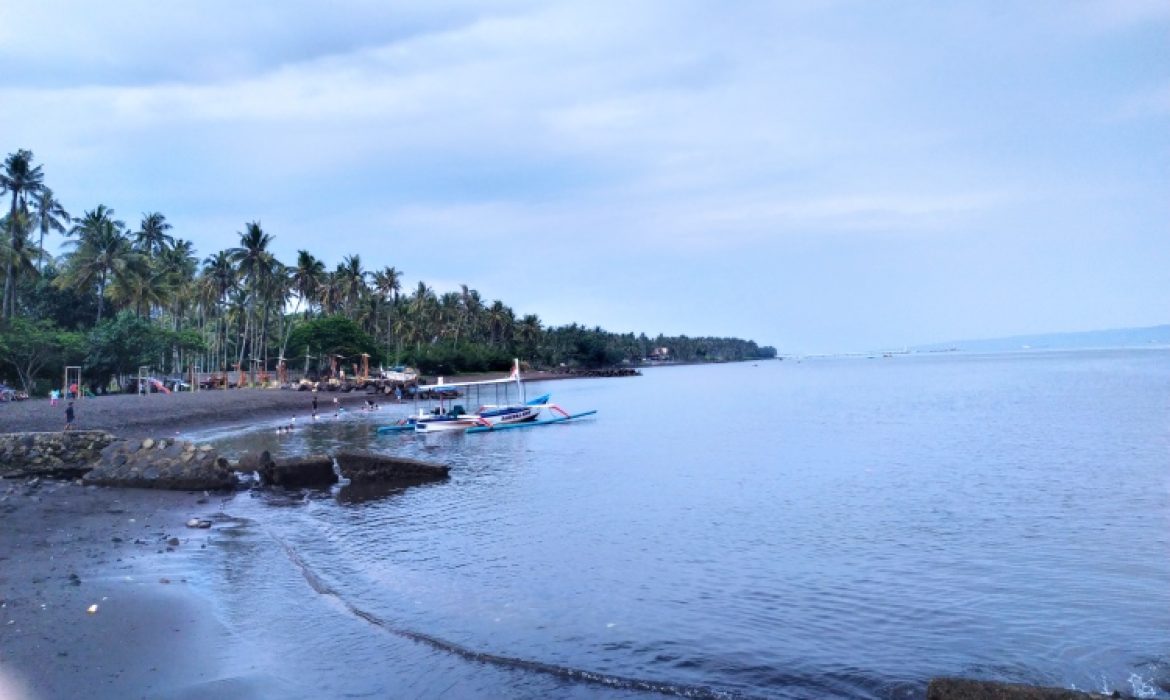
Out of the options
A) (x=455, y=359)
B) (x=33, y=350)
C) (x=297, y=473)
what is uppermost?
(x=33, y=350)

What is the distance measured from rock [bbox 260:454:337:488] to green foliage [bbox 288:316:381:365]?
68.1m

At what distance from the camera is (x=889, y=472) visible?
88.7ft

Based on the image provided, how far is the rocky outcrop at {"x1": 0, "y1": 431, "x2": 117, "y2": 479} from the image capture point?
2236 cm

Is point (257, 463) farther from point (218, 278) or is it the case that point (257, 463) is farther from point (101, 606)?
point (218, 278)

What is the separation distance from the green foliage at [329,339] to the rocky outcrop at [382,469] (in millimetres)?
67610

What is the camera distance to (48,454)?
22.8m

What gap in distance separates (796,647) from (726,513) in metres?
9.95

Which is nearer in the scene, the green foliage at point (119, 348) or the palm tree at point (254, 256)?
the green foliage at point (119, 348)

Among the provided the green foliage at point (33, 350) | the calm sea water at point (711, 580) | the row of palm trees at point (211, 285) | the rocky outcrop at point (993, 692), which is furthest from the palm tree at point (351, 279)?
the rocky outcrop at point (993, 692)

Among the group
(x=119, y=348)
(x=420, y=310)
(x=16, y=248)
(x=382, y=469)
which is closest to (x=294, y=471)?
(x=382, y=469)

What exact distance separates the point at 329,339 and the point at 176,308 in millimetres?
15992

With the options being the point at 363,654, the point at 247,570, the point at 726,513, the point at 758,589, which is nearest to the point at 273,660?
the point at 363,654

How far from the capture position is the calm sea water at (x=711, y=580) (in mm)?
9500

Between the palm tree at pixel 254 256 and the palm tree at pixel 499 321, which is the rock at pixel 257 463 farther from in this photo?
the palm tree at pixel 499 321
